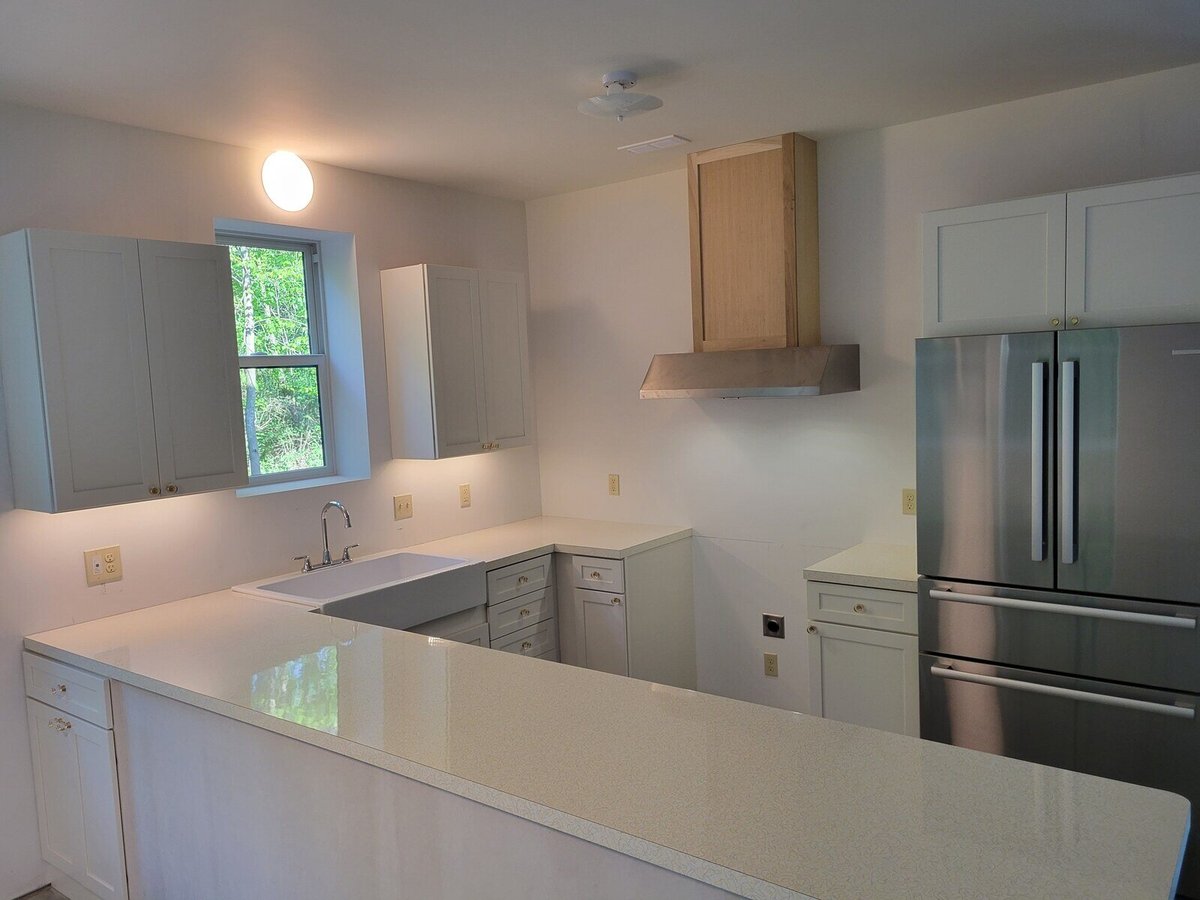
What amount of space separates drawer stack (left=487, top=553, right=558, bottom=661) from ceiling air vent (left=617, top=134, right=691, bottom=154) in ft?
5.86

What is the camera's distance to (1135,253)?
2.59m

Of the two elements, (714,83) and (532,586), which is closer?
(714,83)

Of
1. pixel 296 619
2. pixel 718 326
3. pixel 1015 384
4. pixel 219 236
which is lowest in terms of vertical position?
pixel 296 619

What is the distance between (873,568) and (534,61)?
2.11 metres

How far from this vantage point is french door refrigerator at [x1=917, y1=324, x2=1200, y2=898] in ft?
8.14

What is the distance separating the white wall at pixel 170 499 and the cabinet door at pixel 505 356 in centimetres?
32

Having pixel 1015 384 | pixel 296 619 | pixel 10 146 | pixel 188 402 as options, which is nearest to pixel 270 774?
pixel 296 619

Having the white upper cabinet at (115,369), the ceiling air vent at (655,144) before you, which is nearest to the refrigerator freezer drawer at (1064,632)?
the ceiling air vent at (655,144)

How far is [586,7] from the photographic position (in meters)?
2.19

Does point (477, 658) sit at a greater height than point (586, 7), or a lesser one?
lesser

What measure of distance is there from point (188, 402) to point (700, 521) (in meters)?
2.33

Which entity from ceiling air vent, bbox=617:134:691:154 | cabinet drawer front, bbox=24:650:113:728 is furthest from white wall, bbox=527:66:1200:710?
cabinet drawer front, bbox=24:650:113:728

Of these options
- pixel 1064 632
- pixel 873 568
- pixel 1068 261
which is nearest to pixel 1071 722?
pixel 1064 632

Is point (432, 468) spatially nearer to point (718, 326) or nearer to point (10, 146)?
point (718, 326)
